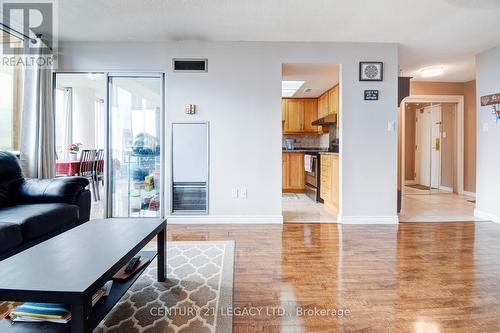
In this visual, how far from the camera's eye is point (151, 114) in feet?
12.2

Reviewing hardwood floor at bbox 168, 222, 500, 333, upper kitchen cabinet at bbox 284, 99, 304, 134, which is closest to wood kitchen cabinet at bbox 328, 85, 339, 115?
upper kitchen cabinet at bbox 284, 99, 304, 134

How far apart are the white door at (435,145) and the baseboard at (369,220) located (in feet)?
13.6

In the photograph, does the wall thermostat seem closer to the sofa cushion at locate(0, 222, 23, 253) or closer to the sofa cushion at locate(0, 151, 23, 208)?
the sofa cushion at locate(0, 151, 23, 208)

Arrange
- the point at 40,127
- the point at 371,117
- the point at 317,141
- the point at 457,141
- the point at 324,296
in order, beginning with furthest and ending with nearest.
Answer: the point at 317,141
the point at 457,141
the point at 371,117
the point at 40,127
the point at 324,296

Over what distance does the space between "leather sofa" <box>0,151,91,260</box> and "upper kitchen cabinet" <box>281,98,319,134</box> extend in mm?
4699

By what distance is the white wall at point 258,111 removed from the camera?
357 cm

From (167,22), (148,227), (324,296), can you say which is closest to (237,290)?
(324,296)

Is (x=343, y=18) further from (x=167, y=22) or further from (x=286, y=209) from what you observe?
(x=286, y=209)

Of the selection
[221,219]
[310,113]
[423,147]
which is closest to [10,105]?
[221,219]

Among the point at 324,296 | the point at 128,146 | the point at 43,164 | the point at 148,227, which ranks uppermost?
the point at 128,146

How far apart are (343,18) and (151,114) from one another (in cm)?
272

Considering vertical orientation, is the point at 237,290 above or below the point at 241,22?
below

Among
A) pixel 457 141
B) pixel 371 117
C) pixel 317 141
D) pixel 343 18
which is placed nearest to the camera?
pixel 343 18

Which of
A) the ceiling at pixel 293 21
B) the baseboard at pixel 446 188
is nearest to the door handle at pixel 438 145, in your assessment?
the baseboard at pixel 446 188
